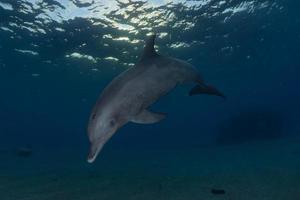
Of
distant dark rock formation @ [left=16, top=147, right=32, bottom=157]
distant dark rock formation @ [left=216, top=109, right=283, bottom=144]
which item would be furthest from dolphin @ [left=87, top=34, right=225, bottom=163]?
distant dark rock formation @ [left=216, top=109, right=283, bottom=144]

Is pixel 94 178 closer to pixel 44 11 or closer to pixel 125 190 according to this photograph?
pixel 125 190

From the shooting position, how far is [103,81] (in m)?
39.4

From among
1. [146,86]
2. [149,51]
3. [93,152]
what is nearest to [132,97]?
[146,86]

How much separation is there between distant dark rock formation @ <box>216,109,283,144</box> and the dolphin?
29.8 m

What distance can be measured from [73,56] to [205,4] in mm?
14956

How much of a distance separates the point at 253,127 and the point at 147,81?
32325mm

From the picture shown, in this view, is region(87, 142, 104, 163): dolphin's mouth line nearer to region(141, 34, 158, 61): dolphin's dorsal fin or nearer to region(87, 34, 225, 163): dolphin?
region(87, 34, 225, 163): dolphin

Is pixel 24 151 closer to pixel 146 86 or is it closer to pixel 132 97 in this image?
pixel 146 86

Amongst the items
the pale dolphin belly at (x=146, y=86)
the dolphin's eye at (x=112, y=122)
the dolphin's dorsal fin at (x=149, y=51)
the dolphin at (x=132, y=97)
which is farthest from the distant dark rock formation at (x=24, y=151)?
the dolphin's eye at (x=112, y=122)

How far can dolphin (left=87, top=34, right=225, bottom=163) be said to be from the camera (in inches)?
142

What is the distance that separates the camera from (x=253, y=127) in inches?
1348

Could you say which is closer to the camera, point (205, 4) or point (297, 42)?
point (205, 4)

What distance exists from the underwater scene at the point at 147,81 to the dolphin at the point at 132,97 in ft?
0.06

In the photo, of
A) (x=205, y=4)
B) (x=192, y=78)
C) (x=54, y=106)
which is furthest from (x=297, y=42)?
(x=54, y=106)
